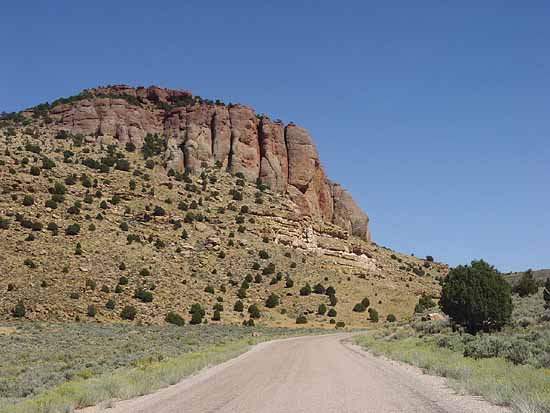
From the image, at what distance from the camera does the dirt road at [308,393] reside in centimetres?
1026

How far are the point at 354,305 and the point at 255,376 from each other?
5361cm

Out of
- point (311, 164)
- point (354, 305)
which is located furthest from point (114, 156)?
point (354, 305)

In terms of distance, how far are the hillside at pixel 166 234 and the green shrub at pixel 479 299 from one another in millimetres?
31377

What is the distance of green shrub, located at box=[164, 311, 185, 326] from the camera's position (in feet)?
172

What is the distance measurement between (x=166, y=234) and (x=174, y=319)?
20138 millimetres

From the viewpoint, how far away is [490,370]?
14.1m

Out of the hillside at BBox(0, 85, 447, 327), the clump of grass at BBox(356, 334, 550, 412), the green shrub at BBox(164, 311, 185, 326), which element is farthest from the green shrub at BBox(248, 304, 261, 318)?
the clump of grass at BBox(356, 334, 550, 412)

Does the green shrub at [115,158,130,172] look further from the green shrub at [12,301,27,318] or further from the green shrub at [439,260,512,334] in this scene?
the green shrub at [439,260,512,334]

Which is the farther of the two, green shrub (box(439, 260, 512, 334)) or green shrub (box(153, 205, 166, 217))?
green shrub (box(153, 205, 166, 217))

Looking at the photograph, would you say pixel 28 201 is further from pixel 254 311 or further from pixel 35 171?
pixel 254 311

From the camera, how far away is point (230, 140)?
10088 centimetres

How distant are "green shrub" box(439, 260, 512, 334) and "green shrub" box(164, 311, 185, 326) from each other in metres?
29.4

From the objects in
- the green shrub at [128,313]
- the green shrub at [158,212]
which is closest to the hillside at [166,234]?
the green shrub at [158,212]

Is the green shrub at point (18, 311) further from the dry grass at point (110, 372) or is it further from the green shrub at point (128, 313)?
the dry grass at point (110, 372)
